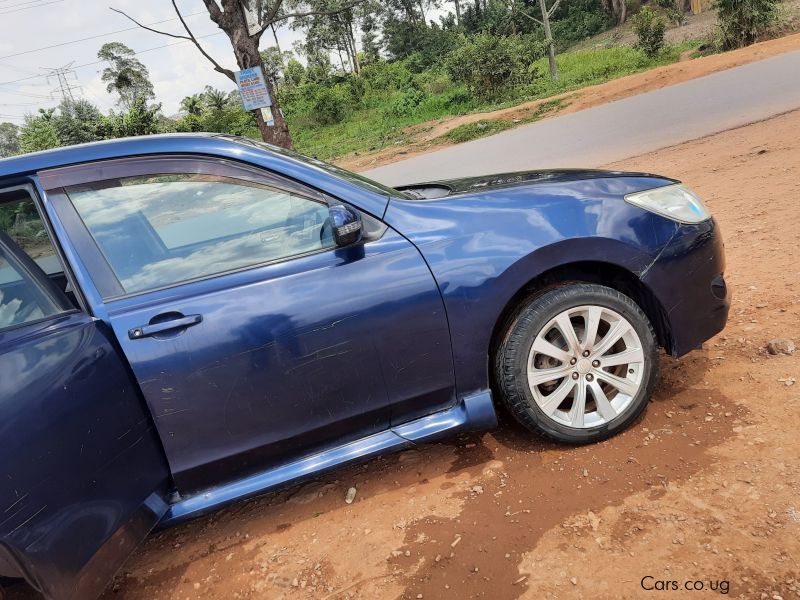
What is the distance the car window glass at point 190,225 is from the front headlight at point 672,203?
1.43 meters

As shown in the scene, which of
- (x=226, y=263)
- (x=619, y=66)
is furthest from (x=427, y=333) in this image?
(x=619, y=66)

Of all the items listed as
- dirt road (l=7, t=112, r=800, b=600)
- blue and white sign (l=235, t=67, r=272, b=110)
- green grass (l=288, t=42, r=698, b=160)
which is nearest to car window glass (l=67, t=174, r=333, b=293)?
dirt road (l=7, t=112, r=800, b=600)

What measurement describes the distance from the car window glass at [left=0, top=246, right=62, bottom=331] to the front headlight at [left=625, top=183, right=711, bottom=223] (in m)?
2.39

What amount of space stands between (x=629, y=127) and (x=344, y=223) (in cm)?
1130

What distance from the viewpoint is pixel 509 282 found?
2381mm

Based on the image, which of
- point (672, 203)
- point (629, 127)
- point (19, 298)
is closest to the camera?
point (19, 298)

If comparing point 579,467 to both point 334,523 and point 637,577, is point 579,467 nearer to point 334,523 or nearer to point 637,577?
point 637,577

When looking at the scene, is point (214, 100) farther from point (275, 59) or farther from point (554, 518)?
point (554, 518)

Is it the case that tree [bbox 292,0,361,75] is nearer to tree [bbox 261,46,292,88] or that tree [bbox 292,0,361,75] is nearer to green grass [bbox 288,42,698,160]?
tree [bbox 261,46,292,88]

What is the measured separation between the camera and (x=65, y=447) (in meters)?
1.90

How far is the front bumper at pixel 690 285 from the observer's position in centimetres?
255

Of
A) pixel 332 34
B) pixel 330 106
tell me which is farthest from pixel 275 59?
pixel 330 106

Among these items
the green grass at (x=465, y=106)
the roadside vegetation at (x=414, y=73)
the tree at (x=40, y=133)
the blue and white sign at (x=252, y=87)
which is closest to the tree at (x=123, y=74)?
the roadside vegetation at (x=414, y=73)

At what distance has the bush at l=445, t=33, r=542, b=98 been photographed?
22.0 m
